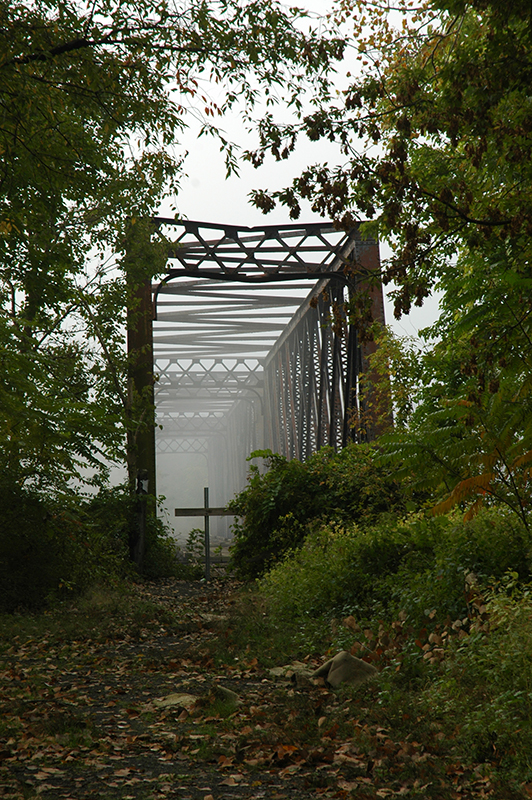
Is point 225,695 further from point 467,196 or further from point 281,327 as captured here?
point 281,327

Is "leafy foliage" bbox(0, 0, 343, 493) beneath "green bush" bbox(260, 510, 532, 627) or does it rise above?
above

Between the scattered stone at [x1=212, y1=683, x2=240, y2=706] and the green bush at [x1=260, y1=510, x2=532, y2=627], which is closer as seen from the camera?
the scattered stone at [x1=212, y1=683, x2=240, y2=706]

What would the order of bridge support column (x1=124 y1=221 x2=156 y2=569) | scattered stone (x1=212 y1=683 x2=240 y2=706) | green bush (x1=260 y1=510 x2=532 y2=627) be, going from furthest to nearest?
bridge support column (x1=124 y1=221 x2=156 y2=569)
green bush (x1=260 y1=510 x2=532 y2=627)
scattered stone (x1=212 y1=683 x2=240 y2=706)

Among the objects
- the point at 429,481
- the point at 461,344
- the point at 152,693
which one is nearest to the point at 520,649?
the point at 152,693

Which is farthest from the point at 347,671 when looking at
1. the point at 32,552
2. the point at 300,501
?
the point at 300,501

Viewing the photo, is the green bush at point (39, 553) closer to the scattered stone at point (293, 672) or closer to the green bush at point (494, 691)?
the scattered stone at point (293, 672)

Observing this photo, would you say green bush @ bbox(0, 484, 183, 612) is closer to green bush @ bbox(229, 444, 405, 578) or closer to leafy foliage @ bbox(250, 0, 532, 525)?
green bush @ bbox(229, 444, 405, 578)

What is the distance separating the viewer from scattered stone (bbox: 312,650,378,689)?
204 inches

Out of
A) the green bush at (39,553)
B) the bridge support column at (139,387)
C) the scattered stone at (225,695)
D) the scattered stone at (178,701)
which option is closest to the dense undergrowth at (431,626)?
the scattered stone at (225,695)

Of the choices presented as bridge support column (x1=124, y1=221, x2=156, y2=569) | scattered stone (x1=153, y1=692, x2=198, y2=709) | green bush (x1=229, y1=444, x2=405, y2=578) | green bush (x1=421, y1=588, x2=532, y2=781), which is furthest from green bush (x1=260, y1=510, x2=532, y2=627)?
bridge support column (x1=124, y1=221, x2=156, y2=569)

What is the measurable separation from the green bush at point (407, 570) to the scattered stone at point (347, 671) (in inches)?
30.6

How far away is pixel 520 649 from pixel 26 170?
6222 mm

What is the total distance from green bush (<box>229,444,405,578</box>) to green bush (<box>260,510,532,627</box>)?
274cm

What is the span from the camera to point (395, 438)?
8.09 meters
